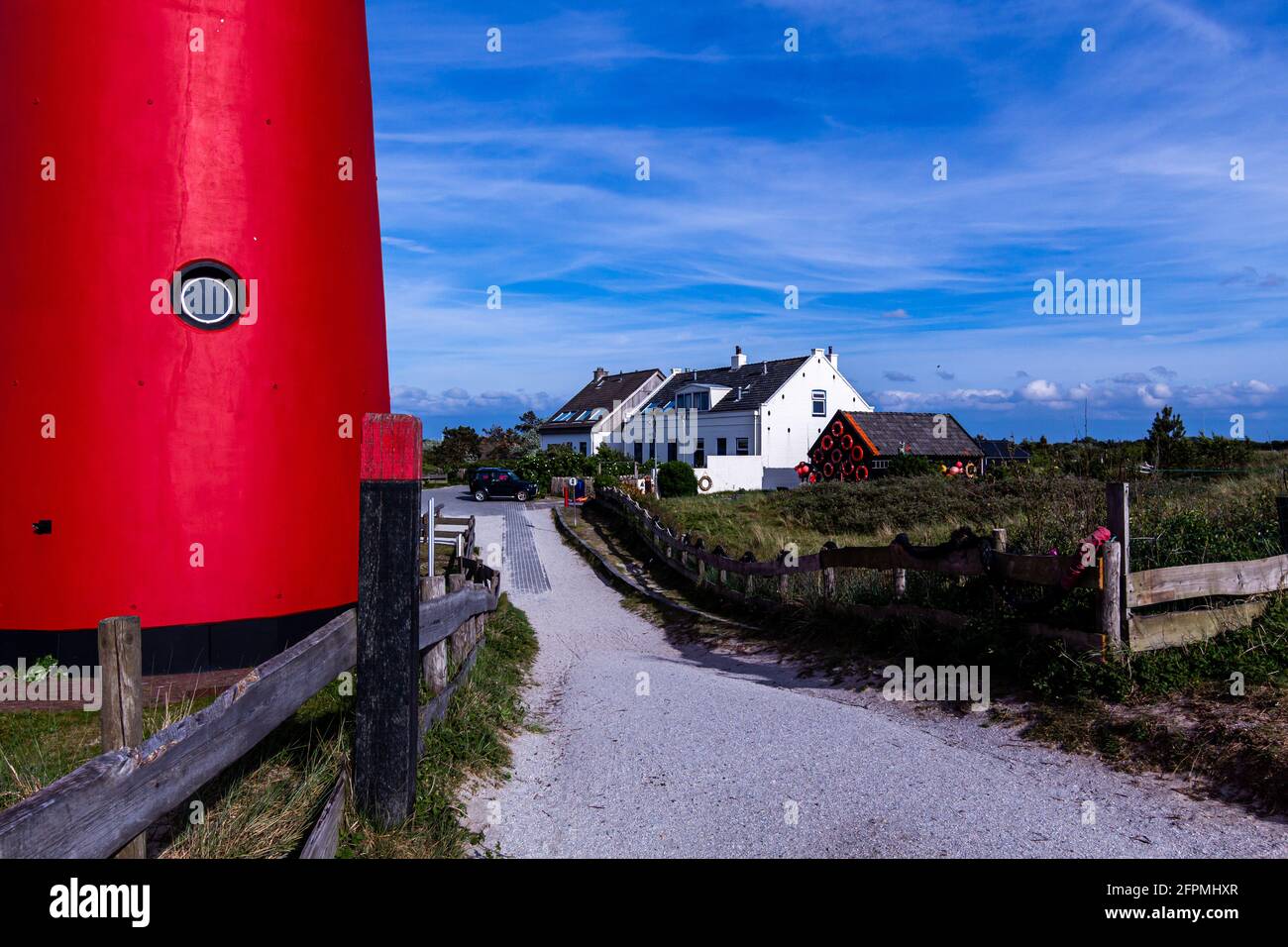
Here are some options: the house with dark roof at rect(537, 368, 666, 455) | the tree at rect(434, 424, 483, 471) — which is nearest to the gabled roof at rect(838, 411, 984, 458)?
the house with dark roof at rect(537, 368, 666, 455)

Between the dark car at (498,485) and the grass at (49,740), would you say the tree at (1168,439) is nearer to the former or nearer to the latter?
the grass at (49,740)

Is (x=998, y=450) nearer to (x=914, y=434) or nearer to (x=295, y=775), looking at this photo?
(x=914, y=434)

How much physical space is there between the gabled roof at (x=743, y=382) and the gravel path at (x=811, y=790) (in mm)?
40094

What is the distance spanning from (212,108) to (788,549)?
337 inches

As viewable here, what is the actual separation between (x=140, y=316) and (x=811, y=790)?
24.1ft

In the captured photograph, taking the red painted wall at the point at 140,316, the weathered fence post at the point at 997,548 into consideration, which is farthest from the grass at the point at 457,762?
the weathered fence post at the point at 997,548

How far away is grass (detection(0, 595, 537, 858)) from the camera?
3.84m

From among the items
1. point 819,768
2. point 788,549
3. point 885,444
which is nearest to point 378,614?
point 819,768

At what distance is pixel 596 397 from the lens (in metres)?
63.1

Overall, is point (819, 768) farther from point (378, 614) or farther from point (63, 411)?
point (63, 411)

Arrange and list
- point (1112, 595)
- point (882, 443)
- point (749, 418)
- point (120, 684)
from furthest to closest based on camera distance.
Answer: point (749, 418) → point (882, 443) → point (1112, 595) → point (120, 684)

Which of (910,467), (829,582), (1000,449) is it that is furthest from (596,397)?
(829,582)

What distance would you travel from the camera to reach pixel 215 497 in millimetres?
8742

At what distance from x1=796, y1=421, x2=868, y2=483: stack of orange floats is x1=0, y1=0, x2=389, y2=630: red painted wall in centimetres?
3357
